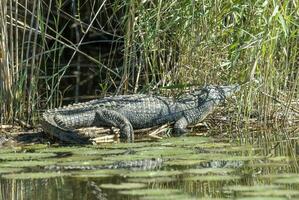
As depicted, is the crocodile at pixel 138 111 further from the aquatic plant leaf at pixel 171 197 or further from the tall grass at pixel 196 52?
the aquatic plant leaf at pixel 171 197

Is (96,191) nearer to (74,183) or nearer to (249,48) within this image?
(74,183)

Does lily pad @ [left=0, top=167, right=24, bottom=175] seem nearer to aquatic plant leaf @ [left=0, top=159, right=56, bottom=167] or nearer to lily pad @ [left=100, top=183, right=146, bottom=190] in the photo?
aquatic plant leaf @ [left=0, top=159, right=56, bottom=167]

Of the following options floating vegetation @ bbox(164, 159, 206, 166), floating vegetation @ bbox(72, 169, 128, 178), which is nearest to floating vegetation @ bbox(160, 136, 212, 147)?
floating vegetation @ bbox(164, 159, 206, 166)

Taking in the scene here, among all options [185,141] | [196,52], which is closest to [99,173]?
[185,141]

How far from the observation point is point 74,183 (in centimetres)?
639

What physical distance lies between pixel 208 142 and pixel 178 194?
92.8 inches

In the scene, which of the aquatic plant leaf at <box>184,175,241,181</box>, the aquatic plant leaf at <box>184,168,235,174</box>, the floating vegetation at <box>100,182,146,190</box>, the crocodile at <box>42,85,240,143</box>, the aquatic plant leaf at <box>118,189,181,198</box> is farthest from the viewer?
the crocodile at <box>42,85,240,143</box>

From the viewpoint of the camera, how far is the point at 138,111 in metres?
9.38

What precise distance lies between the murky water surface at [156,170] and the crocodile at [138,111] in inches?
28.9

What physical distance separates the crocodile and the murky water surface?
733 millimetres

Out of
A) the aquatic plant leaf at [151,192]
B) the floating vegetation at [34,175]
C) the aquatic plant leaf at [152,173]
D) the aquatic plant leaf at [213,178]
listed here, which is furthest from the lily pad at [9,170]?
the aquatic plant leaf at [213,178]

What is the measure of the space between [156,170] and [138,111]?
2.62 meters

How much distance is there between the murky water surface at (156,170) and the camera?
5965 millimetres

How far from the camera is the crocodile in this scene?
895 cm
